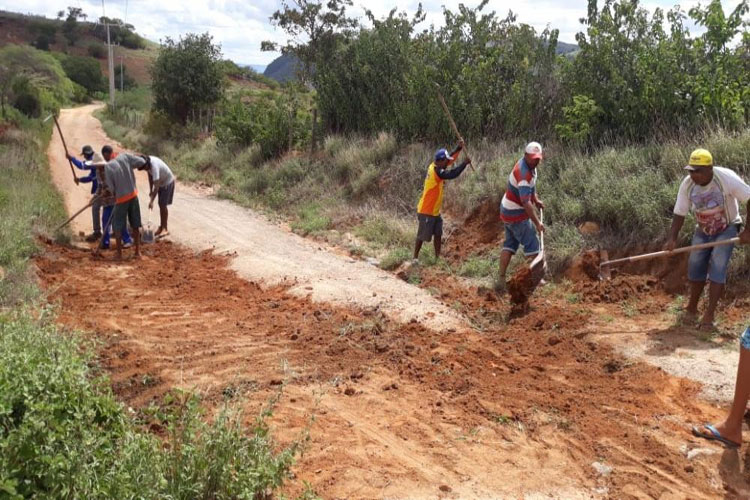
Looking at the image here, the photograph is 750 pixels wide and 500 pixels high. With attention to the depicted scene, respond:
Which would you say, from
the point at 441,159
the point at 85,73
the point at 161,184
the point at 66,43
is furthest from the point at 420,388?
the point at 66,43

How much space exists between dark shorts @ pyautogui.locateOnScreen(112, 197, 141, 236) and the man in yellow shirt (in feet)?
14.2

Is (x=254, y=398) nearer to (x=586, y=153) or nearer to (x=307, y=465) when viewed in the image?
(x=307, y=465)

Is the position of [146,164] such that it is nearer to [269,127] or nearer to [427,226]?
[427,226]

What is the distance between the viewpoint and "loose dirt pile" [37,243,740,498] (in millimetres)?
4125

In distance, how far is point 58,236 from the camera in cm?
1040

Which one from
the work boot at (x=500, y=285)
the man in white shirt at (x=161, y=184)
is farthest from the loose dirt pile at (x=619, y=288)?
the man in white shirt at (x=161, y=184)

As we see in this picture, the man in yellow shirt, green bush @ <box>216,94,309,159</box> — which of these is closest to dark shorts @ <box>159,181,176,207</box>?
the man in yellow shirt

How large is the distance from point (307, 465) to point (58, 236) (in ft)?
26.2

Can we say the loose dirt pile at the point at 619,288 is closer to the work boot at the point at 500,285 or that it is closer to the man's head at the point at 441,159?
the work boot at the point at 500,285

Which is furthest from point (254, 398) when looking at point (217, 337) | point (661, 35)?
point (661, 35)

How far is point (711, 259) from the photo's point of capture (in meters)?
6.20

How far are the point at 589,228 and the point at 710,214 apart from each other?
95.1 inches

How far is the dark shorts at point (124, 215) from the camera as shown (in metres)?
9.71

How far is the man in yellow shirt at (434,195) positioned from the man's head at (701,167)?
3198 millimetres
